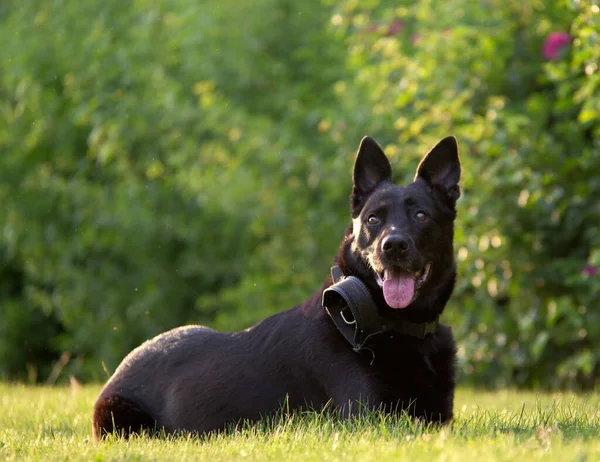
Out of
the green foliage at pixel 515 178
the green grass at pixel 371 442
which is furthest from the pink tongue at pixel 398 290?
the green foliage at pixel 515 178

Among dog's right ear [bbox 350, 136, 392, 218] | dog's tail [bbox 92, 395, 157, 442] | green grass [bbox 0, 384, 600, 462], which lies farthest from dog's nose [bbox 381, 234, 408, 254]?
dog's tail [bbox 92, 395, 157, 442]

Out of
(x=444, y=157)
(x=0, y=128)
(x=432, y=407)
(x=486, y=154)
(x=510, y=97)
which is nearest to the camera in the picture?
(x=432, y=407)

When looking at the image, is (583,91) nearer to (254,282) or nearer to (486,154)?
(486,154)

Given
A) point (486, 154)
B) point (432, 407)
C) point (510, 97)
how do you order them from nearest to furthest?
point (432, 407), point (486, 154), point (510, 97)

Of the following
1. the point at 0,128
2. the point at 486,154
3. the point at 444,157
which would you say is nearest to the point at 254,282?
the point at 486,154

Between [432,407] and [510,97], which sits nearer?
[432,407]

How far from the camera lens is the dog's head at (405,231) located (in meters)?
4.68

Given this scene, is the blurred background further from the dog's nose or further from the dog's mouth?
the dog's nose

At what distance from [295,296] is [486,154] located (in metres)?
3.41

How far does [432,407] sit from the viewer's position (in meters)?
4.59

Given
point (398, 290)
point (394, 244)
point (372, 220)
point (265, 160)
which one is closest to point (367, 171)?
point (372, 220)

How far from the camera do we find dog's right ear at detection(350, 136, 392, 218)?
5145 mm

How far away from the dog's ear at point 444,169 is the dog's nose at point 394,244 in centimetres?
60

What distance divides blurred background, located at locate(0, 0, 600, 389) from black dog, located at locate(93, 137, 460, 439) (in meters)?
3.62
